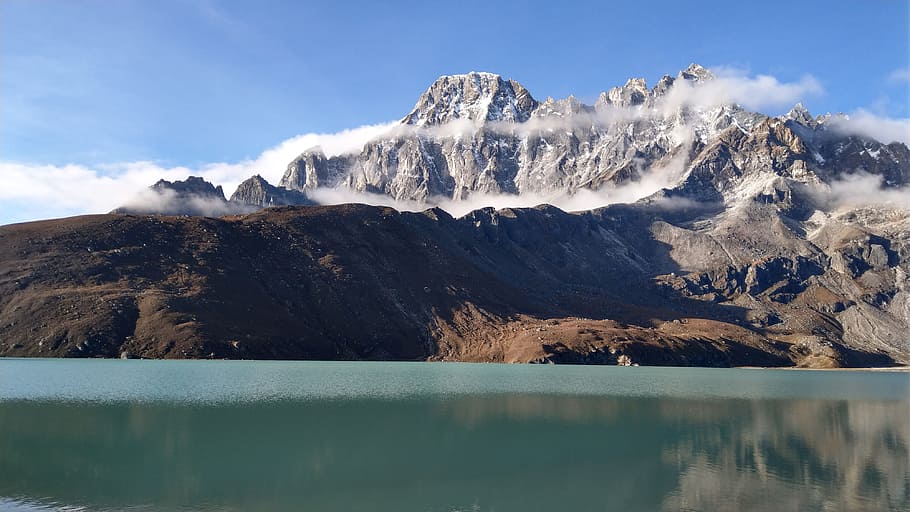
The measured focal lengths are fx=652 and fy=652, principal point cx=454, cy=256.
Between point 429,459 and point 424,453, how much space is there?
7.07 ft

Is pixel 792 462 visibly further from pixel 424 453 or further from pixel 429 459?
pixel 424 453

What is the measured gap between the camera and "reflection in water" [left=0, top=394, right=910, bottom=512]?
3938cm

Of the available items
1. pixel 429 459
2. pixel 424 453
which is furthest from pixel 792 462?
pixel 424 453

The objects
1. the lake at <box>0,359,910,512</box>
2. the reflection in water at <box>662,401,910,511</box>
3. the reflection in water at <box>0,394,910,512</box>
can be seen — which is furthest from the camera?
the reflection in water at <box>662,401,910,511</box>

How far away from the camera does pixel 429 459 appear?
50.0 metres

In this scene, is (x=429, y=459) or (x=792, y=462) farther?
(x=792, y=462)

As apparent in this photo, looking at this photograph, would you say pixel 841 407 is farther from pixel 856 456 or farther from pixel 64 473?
pixel 64 473

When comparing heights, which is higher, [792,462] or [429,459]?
[429,459]

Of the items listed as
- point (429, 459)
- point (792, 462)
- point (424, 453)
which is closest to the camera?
point (429, 459)

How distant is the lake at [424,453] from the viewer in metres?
39.5

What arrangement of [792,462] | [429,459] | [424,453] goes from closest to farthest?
1. [429,459]
2. [424,453]
3. [792,462]

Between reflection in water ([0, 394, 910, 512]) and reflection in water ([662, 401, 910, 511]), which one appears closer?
reflection in water ([0, 394, 910, 512])

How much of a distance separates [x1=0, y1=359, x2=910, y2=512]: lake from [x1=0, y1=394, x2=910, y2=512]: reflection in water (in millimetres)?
200

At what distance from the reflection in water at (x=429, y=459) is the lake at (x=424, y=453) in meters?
0.20
